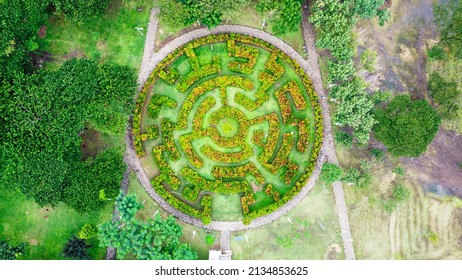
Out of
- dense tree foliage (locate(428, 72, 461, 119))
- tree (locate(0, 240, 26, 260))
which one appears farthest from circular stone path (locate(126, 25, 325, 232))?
tree (locate(0, 240, 26, 260))

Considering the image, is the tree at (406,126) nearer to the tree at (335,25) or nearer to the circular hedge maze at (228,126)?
the circular hedge maze at (228,126)

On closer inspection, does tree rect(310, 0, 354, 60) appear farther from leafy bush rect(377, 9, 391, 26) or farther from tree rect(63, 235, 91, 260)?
tree rect(63, 235, 91, 260)

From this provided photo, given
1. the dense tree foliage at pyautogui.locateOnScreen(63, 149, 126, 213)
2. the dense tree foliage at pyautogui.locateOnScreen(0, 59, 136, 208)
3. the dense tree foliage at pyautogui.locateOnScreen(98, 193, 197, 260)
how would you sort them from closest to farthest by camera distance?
the dense tree foliage at pyautogui.locateOnScreen(0, 59, 136, 208) < the dense tree foliage at pyautogui.locateOnScreen(63, 149, 126, 213) < the dense tree foliage at pyautogui.locateOnScreen(98, 193, 197, 260)

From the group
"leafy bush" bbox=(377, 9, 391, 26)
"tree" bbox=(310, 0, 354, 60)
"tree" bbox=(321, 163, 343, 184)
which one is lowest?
"tree" bbox=(321, 163, 343, 184)

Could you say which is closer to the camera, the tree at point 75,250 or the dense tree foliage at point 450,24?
the dense tree foliage at point 450,24

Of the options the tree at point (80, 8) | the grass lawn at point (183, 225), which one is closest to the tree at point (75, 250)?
the grass lawn at point (183, 225)

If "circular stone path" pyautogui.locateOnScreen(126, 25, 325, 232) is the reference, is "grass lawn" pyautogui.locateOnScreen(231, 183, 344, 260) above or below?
below

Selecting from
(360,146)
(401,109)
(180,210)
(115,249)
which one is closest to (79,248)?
(115,249)
